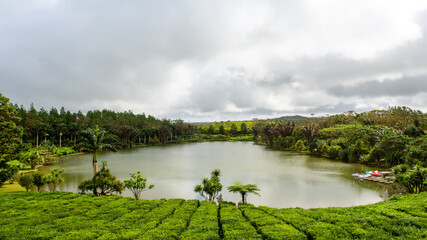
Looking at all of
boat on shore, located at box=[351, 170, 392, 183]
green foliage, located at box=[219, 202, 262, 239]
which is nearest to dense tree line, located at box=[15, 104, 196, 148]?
green foliage, located at box=[219, 202, 262, 239]

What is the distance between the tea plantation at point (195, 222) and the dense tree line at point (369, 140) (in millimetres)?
19202

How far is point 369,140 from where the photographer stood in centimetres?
3500

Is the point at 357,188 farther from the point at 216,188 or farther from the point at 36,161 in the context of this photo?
the point at 36,161

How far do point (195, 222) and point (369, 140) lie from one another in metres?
37.1

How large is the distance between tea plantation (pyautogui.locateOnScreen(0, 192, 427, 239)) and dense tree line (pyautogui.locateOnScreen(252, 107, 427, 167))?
19.2 m

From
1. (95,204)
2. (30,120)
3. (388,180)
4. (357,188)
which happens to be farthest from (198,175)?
(30,120)

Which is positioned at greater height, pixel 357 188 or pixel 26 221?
pixel 26 221

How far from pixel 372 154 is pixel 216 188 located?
2710 centimetres

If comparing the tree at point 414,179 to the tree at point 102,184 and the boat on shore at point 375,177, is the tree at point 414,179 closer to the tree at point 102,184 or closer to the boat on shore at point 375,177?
the boat on shore at point 375,177

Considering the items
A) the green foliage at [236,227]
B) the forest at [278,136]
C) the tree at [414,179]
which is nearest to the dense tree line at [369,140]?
the forest at [278,136]

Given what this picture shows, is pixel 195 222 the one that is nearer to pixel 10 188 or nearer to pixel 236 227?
pixel 236 227

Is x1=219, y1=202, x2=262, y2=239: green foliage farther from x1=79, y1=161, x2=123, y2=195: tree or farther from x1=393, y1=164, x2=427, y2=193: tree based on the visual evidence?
x1=393, y1=164, x2=427, y2=193: tree

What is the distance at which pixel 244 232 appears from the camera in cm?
782

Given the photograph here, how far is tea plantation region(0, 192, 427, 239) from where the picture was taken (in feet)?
25.0
